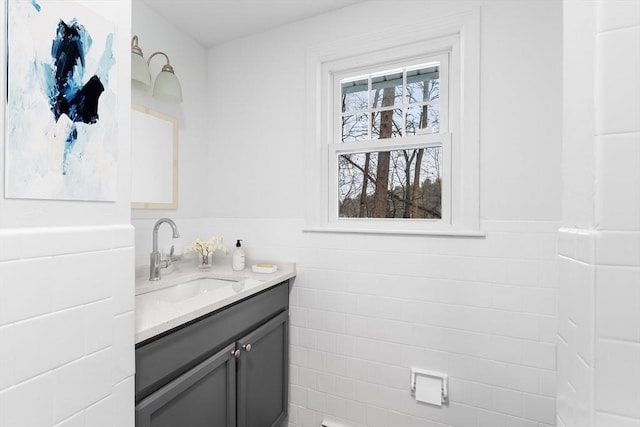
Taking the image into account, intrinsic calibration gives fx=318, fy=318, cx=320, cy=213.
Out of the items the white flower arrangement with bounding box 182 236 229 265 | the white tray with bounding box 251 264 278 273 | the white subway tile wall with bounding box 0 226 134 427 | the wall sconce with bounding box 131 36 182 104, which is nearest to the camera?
the white subway tile wall with bounding box 0 226 134 427

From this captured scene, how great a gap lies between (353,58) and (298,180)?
784mm

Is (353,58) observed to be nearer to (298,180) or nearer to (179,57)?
(298,180)

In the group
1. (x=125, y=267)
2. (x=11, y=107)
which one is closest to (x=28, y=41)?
(x=11, y=107)

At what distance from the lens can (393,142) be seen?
5.94ft

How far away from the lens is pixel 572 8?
0.64 m

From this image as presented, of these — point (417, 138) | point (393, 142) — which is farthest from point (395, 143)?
point (417, 138)

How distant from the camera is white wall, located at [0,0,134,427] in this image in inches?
27.5

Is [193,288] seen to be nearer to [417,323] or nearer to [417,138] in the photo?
[417,323]

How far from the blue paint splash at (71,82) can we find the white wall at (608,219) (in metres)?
1.14

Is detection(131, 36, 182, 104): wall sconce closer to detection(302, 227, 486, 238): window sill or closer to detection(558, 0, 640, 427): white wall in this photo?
detection(302, 227, 486, 238): window sill

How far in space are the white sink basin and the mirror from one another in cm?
49

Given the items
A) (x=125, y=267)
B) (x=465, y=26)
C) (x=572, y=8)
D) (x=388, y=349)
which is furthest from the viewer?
(x=388, y=349)

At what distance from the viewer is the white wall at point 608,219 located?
541 mm

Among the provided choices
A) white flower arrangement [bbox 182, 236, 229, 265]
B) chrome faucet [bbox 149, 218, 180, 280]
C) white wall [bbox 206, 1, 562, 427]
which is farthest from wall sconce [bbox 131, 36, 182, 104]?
white flower arrangement [bbox 182, 236, 229, 265]
